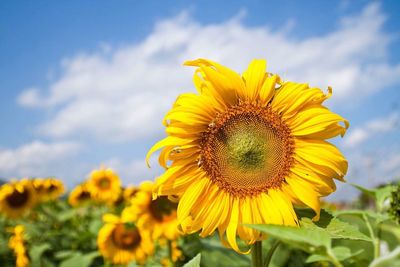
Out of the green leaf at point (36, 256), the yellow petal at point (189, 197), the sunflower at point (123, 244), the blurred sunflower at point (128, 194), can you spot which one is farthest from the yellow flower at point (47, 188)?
the yellow petal at point (189, 197)

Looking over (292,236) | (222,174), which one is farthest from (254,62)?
(292,236)

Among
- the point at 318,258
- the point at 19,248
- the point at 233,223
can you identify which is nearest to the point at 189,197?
the point at 233,223

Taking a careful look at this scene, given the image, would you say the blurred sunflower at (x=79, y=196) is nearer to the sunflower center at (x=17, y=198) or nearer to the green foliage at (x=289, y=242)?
the green foliage at (x=289, y=242)

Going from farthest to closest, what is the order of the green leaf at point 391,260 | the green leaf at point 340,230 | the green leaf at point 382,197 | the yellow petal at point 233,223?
the green leaf at point 382,197 → the yellow petal at point 233,223 → the green leaf at point 340,230 → the green leaf at point 391,260

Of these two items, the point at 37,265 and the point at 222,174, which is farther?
the point at 37,265

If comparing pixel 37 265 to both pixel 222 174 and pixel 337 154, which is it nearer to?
pixel 222 174

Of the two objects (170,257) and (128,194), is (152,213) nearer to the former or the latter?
(170,257)
